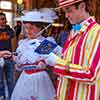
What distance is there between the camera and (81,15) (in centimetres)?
260

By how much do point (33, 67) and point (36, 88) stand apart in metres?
0.22

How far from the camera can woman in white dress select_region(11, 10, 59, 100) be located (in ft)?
13.4

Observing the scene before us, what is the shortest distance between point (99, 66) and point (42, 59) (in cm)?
157

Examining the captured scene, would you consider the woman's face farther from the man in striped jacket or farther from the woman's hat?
the man in striped jacket

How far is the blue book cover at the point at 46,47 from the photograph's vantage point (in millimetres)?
3638

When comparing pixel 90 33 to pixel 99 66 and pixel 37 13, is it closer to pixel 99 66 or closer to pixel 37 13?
pixel 99 66

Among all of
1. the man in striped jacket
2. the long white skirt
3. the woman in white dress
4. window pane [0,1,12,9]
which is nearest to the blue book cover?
the woman in white dress

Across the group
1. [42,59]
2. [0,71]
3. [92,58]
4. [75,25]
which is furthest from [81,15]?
[0,71]

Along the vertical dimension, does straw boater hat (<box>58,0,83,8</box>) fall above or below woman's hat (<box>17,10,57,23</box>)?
above

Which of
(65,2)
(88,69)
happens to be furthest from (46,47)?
(88,69)

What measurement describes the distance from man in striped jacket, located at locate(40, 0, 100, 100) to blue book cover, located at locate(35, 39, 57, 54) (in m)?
0.95

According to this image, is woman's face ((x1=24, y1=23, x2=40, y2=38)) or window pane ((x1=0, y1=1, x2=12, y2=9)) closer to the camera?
woman's face ((x1=24, y1=23, x2=40, y2=38))

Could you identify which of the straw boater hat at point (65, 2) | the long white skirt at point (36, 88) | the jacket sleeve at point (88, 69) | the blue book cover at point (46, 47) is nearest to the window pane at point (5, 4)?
the long white skirt at point (36, 88)

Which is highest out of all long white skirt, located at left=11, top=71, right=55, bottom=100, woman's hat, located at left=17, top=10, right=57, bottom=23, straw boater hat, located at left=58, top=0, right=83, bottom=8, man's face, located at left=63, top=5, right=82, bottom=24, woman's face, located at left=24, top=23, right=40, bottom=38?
straw boater hat, located at left=58, top=0, right=83, bottom=8
